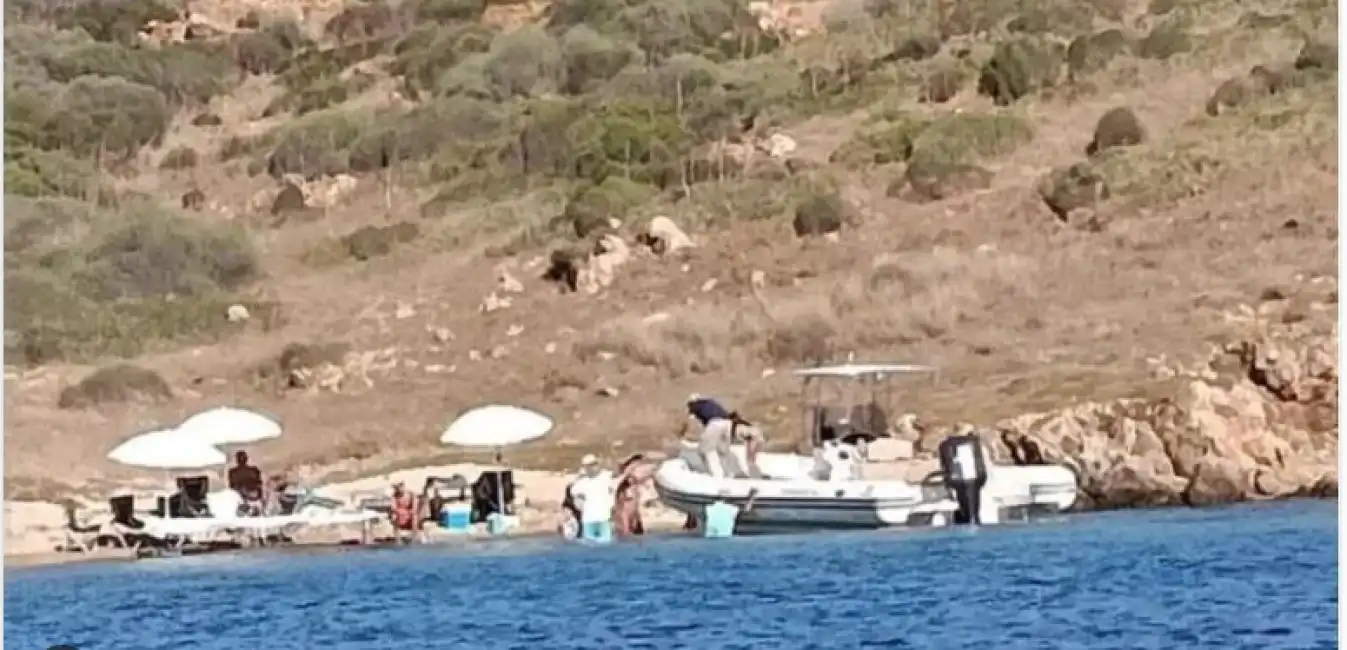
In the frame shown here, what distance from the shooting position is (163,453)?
10.2 ft

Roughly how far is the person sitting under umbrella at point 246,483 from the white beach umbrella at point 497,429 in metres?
0.29

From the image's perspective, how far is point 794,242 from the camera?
322cm

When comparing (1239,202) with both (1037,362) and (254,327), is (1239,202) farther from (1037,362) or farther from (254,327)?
(254,327)

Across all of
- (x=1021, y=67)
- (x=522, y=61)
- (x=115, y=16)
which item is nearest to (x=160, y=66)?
(x=115, y=16)

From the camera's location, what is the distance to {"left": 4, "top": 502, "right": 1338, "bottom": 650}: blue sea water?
10.2ft

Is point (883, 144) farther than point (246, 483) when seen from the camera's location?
Yes

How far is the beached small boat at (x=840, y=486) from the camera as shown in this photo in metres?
3.18

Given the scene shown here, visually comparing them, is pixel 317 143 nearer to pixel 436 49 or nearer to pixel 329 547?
pixel 436 49

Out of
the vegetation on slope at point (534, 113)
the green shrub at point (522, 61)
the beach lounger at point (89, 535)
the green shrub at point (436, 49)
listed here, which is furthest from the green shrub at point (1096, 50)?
the beach lounger at point (89, 535)

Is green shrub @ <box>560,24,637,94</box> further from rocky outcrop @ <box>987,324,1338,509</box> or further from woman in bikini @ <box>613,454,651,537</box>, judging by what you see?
rocky outcrop @ <box>987,324,1338,509</box>

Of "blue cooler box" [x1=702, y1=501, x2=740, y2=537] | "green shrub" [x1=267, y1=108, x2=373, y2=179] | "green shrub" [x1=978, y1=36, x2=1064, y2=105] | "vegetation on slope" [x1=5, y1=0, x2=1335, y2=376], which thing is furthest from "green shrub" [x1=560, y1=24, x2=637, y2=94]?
"blue cooler box" [x1=702, y1=501, x2=740, y2=537]

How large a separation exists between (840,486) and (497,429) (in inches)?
21.1

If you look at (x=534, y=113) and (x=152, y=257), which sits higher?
(x=534, y=113)

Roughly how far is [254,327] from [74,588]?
0.47 meters
